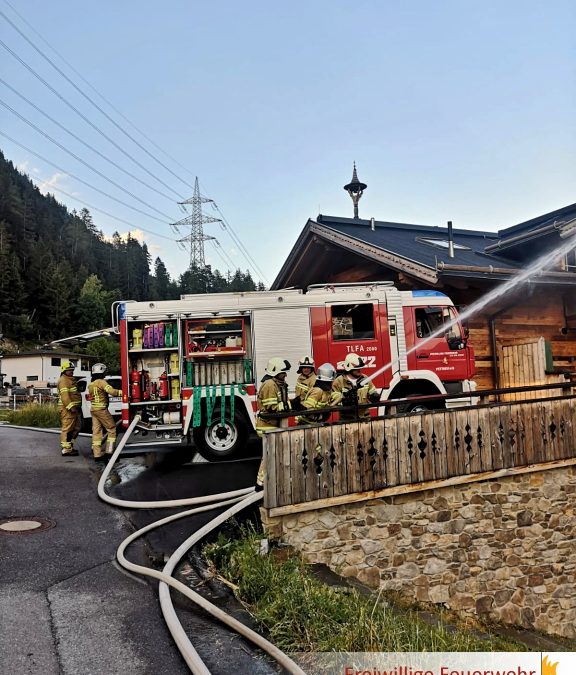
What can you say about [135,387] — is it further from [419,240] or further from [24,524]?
[419,240]

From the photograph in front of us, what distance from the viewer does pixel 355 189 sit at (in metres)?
18.8

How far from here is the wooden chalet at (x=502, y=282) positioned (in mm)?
10852

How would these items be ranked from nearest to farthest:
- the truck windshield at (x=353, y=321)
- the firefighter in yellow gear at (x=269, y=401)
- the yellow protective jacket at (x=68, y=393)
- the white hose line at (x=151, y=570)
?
the white hose line at (x=151, y=570), the firefighter in yellow gear at (x=269, y=401), the truck windshield at (x=353, y=321), the yellow protective jacket at (x=68, y=393)

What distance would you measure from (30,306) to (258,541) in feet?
283

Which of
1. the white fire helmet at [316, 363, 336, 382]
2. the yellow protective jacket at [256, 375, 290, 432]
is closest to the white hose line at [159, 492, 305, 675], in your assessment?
the yellow protective jacket at [256, 375, 290, 432]

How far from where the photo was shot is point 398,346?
10141 millimetres

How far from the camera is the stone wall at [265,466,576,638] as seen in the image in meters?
6.50

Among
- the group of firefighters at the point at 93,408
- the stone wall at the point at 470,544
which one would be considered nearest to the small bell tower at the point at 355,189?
the group of firefighters at the point at 93,408

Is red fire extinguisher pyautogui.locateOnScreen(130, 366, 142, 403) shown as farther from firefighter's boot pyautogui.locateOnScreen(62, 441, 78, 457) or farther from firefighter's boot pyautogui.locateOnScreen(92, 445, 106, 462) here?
firefighter's boot pyautogui.locateOnScreen(62, 441, 78, 457)

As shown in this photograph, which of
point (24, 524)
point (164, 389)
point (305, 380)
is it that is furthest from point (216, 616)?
point (164, 389)

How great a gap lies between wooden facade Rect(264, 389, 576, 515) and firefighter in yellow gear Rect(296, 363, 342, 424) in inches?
20.9

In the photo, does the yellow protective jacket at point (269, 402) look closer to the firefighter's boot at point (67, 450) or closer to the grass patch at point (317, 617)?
the grass patch at point (317, 617)

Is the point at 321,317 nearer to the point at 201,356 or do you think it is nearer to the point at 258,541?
the point at 201,356

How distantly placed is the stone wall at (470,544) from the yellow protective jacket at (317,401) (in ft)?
4.10
